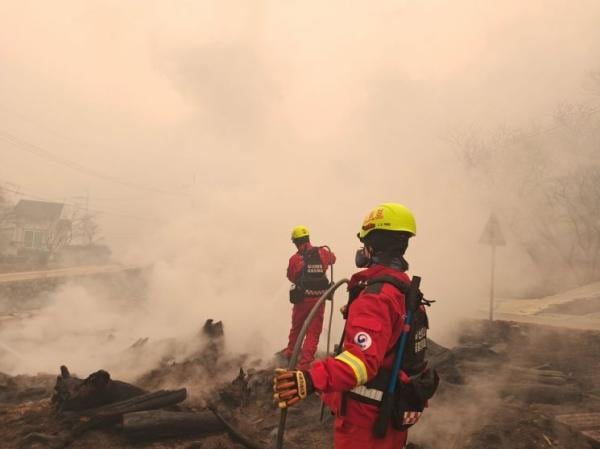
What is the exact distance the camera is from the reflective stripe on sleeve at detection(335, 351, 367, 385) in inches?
76.7

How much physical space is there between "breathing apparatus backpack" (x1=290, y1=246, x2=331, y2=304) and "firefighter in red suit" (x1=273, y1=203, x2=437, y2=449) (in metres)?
3.67

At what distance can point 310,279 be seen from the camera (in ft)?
20.2

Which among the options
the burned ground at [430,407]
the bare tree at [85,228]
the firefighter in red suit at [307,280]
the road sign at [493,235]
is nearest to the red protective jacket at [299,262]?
the firefighter in red suit at [307,280]

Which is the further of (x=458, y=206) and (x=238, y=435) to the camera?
(x=458, y=206)

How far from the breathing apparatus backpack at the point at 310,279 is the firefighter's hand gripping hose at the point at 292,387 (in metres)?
4.18

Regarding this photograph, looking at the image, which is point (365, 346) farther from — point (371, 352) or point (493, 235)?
point (493, 235)

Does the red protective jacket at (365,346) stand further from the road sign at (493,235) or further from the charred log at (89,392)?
the road sign at (493,235)

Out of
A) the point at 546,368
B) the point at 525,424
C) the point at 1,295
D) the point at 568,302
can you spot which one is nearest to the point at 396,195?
the point at 568,302

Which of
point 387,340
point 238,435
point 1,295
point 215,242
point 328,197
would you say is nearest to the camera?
point 387,340

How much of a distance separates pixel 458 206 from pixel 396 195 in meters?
1.87

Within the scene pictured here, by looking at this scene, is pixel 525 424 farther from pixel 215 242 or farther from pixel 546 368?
pixel 215 242

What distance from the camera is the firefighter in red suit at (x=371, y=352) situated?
195 centimetres

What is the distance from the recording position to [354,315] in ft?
6.85

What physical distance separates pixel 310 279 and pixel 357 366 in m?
4.20
